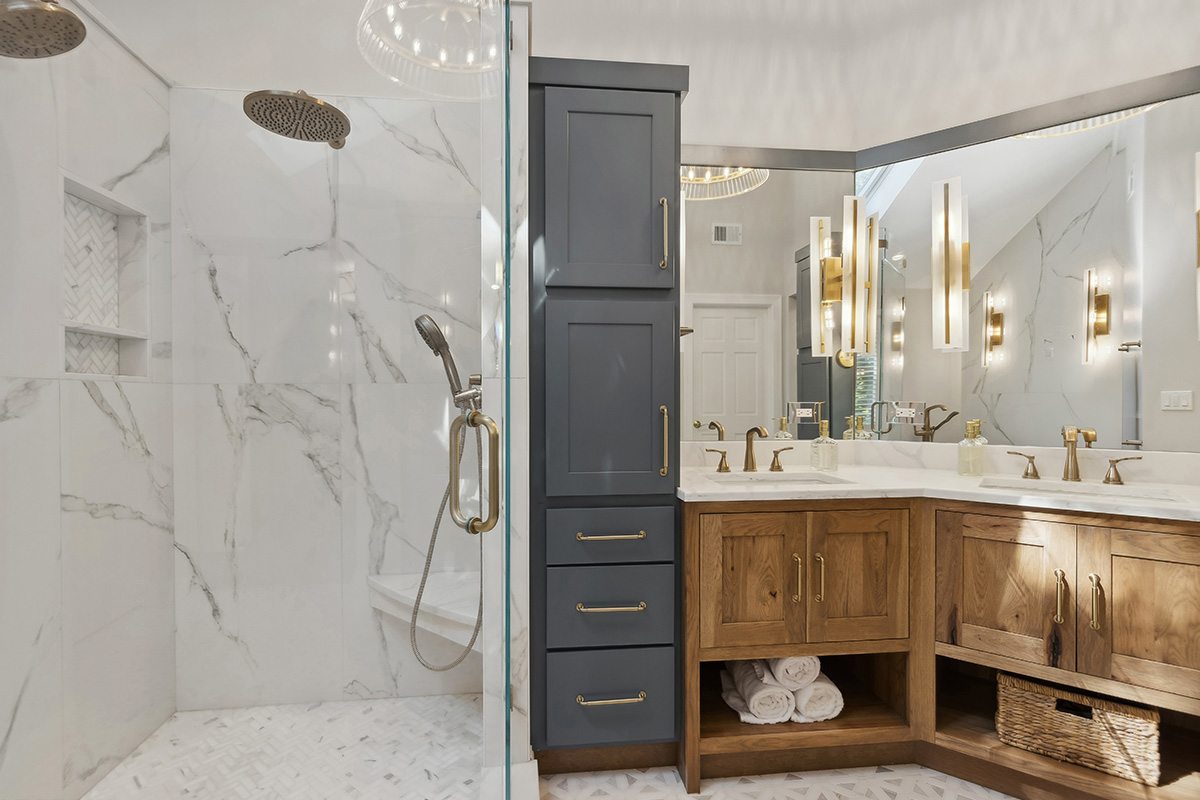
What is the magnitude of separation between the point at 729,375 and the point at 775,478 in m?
0.43

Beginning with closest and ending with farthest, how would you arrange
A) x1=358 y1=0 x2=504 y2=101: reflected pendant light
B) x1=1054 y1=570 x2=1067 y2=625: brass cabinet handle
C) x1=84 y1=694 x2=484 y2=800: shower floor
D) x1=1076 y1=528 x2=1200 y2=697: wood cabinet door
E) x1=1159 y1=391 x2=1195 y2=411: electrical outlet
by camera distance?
x1=84 y1=694 x2=484 y2=800: shower floor
x1=358 y1=0 x2=504 y2=101: reflected pendant light
x1=1076 y1=528 x2=1200 y2=697: wood cabinet door
x1=1054 y1=570 x2=1067 y2=625: brass cabinet handle
x1=1159 y1=391 x2=1195 y2=411: electrical outlet

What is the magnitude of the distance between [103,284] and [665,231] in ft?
4.40

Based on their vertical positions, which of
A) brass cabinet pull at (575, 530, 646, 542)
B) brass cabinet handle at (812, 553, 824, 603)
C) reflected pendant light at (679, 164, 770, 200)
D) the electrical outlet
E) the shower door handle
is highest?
reflected pendant light at (679, 164, 770, 200)

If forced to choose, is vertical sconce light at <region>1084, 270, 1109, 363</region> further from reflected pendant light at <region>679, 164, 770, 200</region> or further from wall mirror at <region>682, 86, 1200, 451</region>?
reflected pendant light at <region>679, 164, 770, 200</region>

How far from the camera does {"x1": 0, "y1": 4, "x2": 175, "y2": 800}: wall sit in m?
0.68

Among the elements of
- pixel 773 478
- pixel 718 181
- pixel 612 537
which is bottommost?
pixel 612 537

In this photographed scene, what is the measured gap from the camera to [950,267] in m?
2.22

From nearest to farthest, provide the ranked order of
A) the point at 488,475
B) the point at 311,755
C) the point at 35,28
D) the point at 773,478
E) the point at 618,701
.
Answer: the point at 35,28 → the point at 311,755 → the point at 488,475 → the point at 618,701 → the point at 773,478

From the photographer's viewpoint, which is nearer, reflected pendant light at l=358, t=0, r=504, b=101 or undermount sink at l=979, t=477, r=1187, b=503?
reflected pendant light at l=358, t=0, r=504, b=101

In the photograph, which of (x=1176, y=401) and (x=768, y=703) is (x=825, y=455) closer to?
(x=768, y=703)

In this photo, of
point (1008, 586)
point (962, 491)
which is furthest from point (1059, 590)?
point (962, 491)

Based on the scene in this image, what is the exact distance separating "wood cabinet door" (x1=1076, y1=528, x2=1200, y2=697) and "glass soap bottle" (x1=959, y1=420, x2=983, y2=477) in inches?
23.6

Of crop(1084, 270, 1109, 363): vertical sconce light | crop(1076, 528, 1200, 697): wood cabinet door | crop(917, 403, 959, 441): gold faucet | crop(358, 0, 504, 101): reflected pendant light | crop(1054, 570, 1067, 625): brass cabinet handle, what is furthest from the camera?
crop(917, 403, 959, 441): gold faucet

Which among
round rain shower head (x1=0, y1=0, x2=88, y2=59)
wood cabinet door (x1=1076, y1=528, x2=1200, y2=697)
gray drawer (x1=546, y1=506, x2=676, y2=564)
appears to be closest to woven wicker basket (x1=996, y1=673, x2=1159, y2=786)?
wood cabinet door (x1=1076, y1=528, x2=1200, y2=697)
